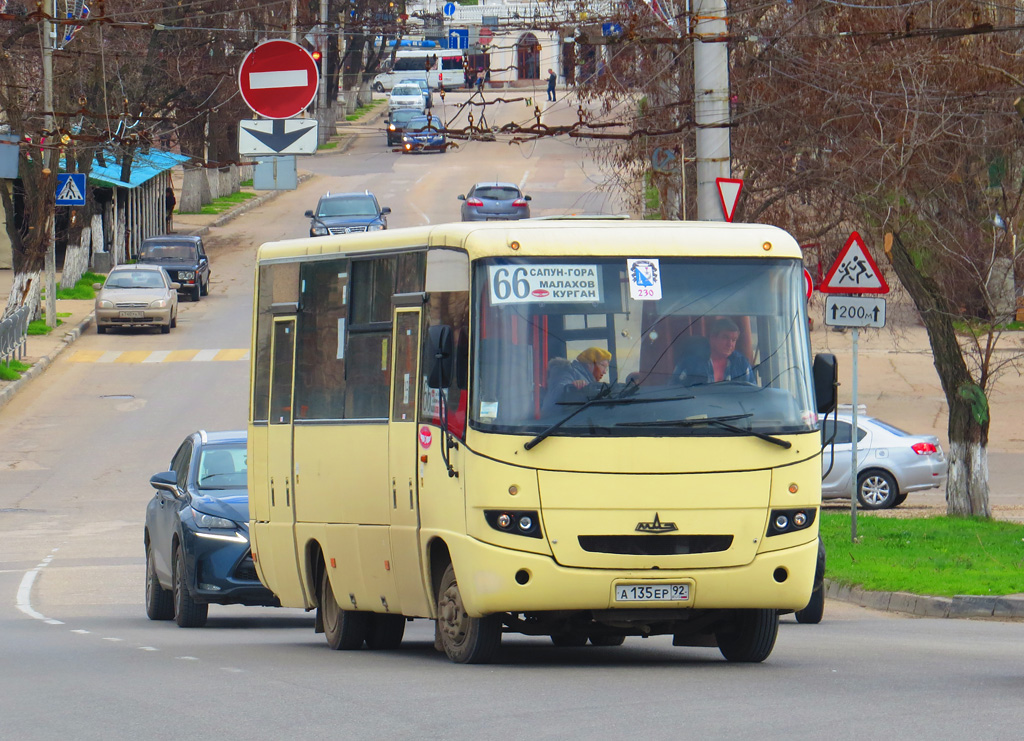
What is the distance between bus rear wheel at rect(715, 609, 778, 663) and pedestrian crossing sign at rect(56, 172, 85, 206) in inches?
1295

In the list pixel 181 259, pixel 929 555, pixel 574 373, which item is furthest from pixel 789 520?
pixel 181 259

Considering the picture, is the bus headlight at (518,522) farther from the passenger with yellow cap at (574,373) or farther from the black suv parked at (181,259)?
the black suv parked at (181,259)

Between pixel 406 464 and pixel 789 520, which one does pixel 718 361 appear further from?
pixel 406 464

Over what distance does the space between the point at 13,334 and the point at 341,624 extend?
27087mm

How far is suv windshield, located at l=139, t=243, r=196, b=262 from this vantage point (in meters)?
49.1

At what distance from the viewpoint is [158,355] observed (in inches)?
1591

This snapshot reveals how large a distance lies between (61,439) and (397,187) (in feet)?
139

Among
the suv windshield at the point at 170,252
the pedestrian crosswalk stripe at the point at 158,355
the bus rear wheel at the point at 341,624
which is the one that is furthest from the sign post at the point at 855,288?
the suv windshield at the point at 170,252

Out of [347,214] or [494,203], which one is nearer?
[347,214]

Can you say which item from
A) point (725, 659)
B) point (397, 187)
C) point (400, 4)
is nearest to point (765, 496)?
point (725, 659)

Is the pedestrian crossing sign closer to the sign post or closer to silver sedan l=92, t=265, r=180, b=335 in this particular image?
silver sedan l=92, t=265, r=180, b=335

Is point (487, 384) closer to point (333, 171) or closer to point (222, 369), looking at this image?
point (222, 369)

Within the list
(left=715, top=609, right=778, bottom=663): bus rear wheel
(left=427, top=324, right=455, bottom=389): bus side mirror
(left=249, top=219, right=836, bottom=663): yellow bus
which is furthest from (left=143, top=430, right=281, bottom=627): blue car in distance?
(left=427, top=324, right=455, bottom=389): bus side mirror

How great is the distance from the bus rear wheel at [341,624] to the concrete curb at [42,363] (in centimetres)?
2368
